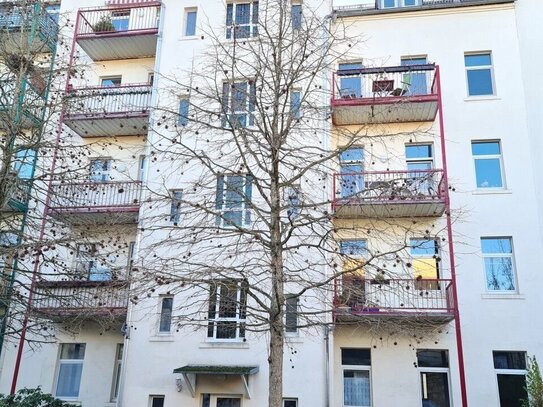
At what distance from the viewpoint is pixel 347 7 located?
17094 millimetres

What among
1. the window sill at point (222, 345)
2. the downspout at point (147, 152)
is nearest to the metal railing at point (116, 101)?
the downspout at point (147, 152)

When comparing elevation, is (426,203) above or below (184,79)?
below

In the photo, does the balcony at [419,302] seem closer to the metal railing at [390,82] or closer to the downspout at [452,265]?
the downspout at [452,265]

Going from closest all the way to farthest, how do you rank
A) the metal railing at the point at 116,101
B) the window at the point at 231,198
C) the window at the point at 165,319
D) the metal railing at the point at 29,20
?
the window at the point at 231,198 < the metal railing at the point at 29,20 < the window at the point at 165,319 < the metal railing at the point at 116,101

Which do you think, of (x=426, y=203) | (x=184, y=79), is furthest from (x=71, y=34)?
(x=426, y=203)

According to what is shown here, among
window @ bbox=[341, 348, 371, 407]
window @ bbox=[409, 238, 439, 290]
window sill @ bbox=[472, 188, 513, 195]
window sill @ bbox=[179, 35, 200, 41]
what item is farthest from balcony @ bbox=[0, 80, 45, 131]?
window sill @ bbox=[472, 188, 513, 195]

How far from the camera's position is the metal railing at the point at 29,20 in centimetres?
1280

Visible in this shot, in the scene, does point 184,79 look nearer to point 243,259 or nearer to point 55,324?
point 243,259

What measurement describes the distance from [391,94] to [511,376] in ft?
26.6

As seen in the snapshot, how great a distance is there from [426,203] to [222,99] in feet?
23.0

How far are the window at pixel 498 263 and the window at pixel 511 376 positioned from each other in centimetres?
173

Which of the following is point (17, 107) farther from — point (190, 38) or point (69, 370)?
point (69, 370)

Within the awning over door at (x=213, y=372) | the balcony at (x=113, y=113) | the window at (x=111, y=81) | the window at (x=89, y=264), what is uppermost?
the window at (x=111, y=81)

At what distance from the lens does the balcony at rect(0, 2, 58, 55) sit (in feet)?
41.2
